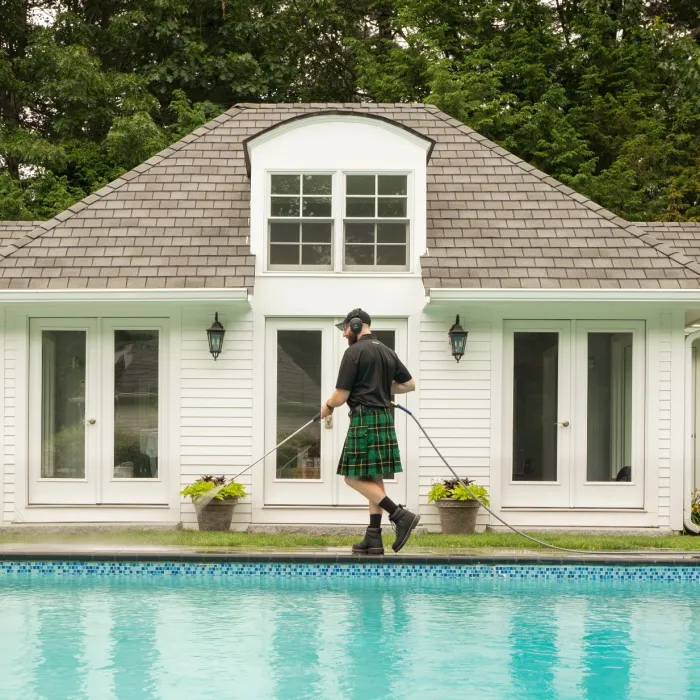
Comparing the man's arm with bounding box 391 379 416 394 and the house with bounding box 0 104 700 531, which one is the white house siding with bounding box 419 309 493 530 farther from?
the man's arm with bounding box 391 379 416 394

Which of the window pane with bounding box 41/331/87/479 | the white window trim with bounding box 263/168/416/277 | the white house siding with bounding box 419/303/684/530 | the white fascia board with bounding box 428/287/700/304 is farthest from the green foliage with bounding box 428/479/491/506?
the window pane with bounding box 41/331/87/479

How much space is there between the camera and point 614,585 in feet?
28.2

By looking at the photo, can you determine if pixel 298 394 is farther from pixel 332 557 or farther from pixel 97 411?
pixel 332 557

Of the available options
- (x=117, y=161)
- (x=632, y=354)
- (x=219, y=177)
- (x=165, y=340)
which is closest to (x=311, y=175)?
(x=219, y=177)

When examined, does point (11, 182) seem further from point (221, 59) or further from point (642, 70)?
point (642, 70)

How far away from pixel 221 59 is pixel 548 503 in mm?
13341

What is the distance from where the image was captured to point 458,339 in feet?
36.1

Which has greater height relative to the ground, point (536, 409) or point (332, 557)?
point (536, 409)

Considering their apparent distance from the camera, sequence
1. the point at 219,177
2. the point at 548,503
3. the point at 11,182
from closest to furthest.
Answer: the point at 548,503, the point at 219,177, the point at 11,182

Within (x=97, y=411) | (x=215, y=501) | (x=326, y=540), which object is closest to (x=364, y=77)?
(x=97, y=411)

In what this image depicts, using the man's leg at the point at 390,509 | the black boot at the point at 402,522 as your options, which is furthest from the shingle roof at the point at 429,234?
the black boot at the point at 402,522

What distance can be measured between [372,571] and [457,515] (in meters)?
2.38

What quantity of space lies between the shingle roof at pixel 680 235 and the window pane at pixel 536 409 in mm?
2968

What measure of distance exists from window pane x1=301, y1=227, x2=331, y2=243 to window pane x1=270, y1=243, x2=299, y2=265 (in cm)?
14
